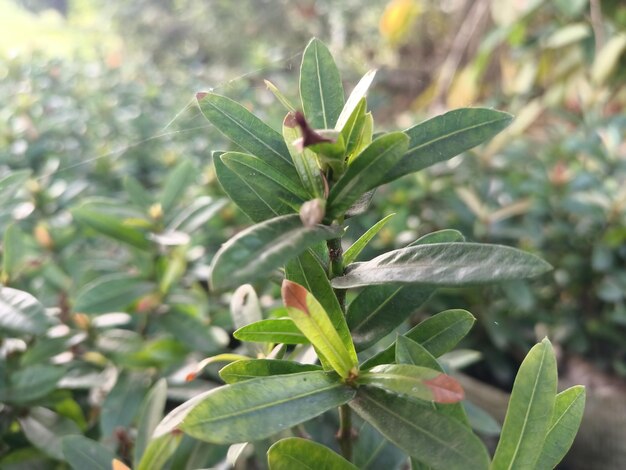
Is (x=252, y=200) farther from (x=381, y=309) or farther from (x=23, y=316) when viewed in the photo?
(x=23, y=316)

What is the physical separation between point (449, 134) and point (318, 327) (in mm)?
153

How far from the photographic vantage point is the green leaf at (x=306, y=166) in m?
0.36

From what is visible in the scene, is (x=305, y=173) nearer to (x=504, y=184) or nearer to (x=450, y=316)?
(x=450, y=316)

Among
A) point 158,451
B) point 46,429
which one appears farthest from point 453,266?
point 46,429

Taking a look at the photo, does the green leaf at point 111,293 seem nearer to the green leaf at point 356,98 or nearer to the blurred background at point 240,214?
the blurred background at point 240,214

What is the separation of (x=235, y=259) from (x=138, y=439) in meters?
0.34

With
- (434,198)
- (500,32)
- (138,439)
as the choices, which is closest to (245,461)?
(138,439)

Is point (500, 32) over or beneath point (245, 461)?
over

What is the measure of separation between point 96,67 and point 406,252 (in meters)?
2.19

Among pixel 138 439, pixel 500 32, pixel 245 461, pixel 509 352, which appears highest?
pixel 500 32

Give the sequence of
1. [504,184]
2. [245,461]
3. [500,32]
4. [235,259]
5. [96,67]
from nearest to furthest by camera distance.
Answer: [235,259] → [245,461] → [504,184] → [96,67] → [500,32]

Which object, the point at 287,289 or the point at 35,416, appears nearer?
the point at 287,289

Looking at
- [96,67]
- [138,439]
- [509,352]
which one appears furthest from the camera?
[96,67]

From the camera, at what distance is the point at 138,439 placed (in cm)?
52
